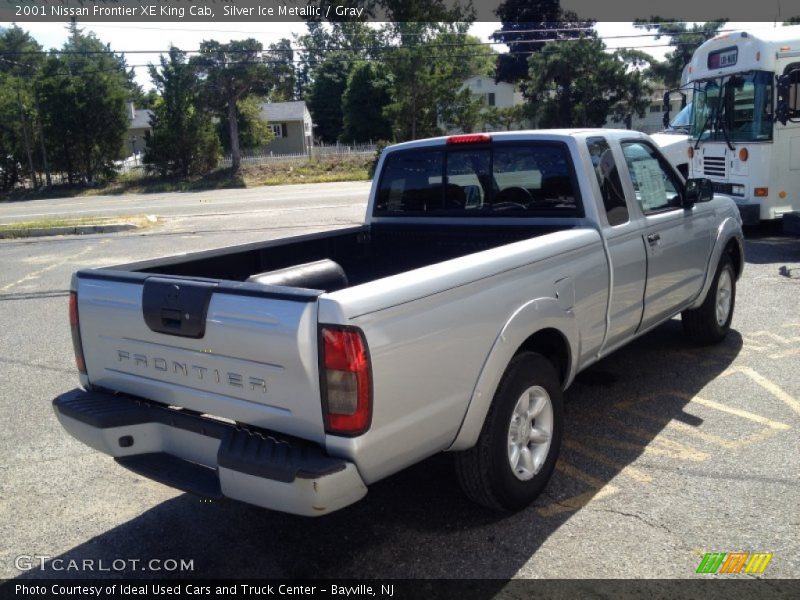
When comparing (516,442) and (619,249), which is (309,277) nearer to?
(516,442)

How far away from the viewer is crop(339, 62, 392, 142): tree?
51.4 metres

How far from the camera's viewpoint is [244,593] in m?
3.12

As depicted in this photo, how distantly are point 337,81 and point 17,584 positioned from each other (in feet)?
217

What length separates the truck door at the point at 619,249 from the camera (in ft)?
14.3

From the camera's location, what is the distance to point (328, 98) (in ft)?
218

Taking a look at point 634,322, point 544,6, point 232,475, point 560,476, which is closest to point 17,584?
point 232,475

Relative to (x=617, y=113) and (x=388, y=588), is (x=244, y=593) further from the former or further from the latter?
(x=617, y=113)

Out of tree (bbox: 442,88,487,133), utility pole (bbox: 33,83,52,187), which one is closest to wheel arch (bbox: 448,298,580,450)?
tree (bbox: 442,88,487,133)

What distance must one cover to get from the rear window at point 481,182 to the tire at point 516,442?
1.27 m

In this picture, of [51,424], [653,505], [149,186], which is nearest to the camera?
[653,505]

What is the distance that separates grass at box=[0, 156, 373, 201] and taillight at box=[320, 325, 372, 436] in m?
33.9

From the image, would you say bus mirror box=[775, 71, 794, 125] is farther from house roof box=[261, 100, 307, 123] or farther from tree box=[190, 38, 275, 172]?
house roof box=[261, 100, 307, 123]

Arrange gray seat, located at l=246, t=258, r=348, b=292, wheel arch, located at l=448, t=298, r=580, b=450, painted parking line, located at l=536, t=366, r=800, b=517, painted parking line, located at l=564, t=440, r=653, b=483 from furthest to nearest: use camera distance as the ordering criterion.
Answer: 1. painted parking line, located at l=564, t=440, r=653, b=483
2. painted parking line, located at l=536, t=366, r=800, b=517
3. gray seat, located at l=246, t=258, r=348, b=292
4. wheel arch, located at l=448, t=298, r=580, b=450

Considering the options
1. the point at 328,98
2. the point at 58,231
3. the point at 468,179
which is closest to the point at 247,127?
the point at 328,98
